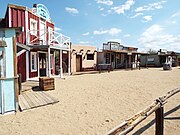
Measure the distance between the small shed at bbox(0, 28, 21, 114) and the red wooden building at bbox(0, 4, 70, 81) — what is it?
4010 millimetres

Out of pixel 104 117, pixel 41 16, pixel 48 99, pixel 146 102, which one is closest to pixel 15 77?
pixel 48 99

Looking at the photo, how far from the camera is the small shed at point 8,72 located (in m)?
5.53

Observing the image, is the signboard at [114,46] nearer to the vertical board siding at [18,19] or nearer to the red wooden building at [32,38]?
the red wooden building at [32,38]

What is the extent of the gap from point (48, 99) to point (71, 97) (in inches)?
45.3

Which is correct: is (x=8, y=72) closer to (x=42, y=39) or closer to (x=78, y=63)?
(x=42, y=39)

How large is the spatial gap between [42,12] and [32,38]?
2918 millimetres

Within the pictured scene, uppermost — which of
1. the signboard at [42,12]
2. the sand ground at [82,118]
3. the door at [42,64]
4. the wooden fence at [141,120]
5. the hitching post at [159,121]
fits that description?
the signboard at [42,12]

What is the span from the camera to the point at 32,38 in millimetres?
11922

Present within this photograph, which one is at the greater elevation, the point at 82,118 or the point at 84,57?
the point at 84,57

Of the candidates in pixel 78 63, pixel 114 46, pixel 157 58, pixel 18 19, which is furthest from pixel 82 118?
pixel 157 58

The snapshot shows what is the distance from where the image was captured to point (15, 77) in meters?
5.79

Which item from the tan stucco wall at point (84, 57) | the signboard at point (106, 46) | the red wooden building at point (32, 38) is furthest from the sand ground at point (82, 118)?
the signboard at point (106, 46)

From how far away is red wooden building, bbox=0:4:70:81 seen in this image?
1071 cm

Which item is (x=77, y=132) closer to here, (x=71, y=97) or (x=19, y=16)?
(x=71, y=97)
